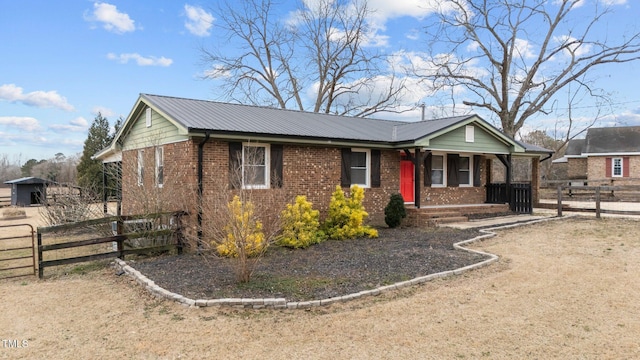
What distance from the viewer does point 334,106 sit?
32.6 m

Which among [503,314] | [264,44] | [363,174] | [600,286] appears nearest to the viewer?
[503,314]

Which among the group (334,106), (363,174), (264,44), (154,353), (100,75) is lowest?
(154,353)

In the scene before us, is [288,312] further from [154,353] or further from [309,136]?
[309,136]

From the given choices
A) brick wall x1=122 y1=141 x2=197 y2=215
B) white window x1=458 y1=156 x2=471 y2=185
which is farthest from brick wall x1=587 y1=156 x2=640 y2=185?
brick wall x1=122 y1=141 x2=197 y2=215

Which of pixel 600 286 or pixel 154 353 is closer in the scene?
pixel 154 353

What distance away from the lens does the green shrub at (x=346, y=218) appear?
1140 cm

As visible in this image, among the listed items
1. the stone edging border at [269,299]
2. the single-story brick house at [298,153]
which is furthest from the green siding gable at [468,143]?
the stone edging border at [269,299]

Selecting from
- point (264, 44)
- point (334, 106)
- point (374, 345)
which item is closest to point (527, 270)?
point (374, 345)

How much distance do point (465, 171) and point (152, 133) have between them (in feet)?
39.9

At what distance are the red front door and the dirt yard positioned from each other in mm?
7580

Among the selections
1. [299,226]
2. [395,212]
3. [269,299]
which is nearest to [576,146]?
[395,212]

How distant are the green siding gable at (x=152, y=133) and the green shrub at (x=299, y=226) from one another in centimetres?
329

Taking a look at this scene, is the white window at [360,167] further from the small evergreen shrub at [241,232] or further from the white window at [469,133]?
the small evergreen shrub at [241,232]

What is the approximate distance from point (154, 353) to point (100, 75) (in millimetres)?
13760
